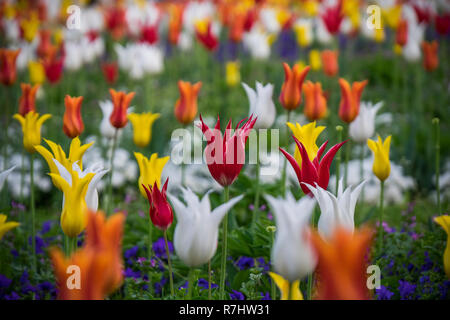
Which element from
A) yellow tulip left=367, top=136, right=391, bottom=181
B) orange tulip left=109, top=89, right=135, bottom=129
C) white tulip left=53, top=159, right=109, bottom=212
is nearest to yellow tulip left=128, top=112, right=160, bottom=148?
orange tulip left=109, top=89, right=135, bottom=129

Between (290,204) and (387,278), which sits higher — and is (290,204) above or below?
above

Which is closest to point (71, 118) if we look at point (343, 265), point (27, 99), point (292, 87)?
point (27, 99)

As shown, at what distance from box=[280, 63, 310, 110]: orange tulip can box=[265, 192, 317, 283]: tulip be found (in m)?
1.02

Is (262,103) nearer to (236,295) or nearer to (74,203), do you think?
(236,295)

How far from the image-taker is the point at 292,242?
1012 millimetres

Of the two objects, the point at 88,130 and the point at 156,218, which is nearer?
the point at 156,218

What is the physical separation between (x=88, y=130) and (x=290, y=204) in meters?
3.46

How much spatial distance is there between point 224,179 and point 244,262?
32.2 inches

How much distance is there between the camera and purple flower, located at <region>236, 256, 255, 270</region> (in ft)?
6.98

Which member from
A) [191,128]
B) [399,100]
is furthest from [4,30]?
[399,100]

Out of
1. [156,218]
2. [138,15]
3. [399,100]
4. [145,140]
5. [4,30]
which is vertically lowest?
[156,218]

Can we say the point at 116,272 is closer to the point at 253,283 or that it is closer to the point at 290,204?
the point at 290,204

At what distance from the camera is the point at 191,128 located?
4.38 meters

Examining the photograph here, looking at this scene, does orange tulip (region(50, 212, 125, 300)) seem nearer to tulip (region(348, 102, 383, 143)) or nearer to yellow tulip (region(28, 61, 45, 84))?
tulip (region(348, 102, 383, 143))
